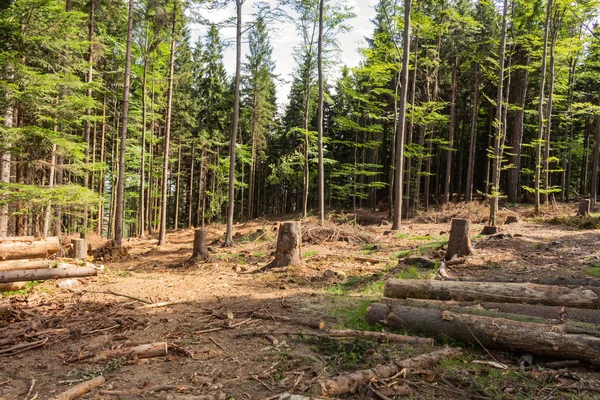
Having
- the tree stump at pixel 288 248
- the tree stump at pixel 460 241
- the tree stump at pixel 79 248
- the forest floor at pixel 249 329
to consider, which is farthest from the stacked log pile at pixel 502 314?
the tree stump at pixel 79 248

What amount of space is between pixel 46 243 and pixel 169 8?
1514cm

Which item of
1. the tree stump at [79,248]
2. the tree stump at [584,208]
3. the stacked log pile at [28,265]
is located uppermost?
the tree stump at [584,208]

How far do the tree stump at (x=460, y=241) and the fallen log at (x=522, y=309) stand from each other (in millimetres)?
4372

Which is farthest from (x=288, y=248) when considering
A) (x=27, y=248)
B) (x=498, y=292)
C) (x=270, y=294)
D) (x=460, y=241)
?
(x=27, y=248)

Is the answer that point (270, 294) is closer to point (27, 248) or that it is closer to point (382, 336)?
point (382, 336)

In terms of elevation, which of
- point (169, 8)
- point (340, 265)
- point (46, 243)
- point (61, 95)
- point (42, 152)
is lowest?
point (340, 265)

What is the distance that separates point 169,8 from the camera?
18188mm

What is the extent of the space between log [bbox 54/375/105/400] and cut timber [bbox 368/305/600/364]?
4.02 metres

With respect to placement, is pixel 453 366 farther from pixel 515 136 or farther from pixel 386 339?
pixel 515 136

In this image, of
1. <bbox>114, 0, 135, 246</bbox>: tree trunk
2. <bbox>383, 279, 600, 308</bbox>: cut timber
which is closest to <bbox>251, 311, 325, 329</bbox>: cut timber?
<bbox>383, 279, 600, 308</bbox>: cut timber

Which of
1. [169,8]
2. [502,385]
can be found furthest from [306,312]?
[169,8]

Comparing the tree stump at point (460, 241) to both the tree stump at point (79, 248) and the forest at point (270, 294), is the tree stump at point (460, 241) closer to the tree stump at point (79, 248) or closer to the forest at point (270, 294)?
the forest at point (270, 294)

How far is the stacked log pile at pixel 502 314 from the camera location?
4070 millimetres

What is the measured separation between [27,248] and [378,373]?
359 inches
